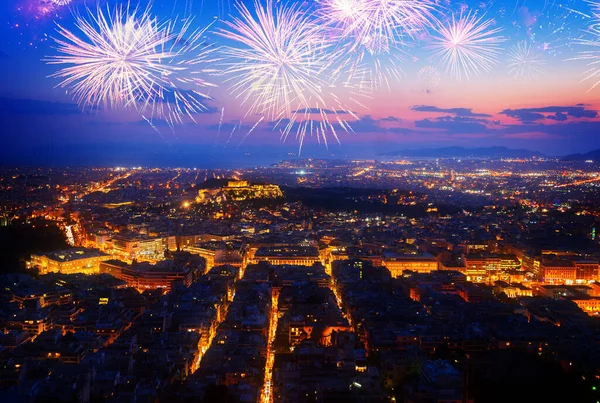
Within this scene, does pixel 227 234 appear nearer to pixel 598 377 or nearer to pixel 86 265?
pixel 86 265

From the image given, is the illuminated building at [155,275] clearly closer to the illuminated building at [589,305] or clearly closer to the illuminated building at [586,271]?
the illuminated building at [589,305]

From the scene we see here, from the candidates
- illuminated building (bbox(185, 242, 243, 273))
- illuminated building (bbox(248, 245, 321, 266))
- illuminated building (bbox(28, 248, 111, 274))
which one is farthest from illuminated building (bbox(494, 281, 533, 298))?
illuminated building (bbox(28, 248, 111, 274))

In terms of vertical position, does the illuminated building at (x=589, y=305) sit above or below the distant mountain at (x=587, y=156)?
below

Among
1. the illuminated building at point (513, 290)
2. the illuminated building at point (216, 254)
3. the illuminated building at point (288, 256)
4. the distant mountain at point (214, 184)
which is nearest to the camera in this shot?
the illuminated building at point (513, 290)

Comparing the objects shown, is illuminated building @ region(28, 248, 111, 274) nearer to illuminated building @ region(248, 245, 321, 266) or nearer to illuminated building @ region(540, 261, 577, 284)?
illuminated building @ region(248, 245, 321, 266)

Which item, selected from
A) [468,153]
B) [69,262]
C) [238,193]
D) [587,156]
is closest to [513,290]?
[69,262]

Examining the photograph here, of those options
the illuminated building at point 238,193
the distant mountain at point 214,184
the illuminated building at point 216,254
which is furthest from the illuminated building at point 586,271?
the distant mountain at point 214,184
